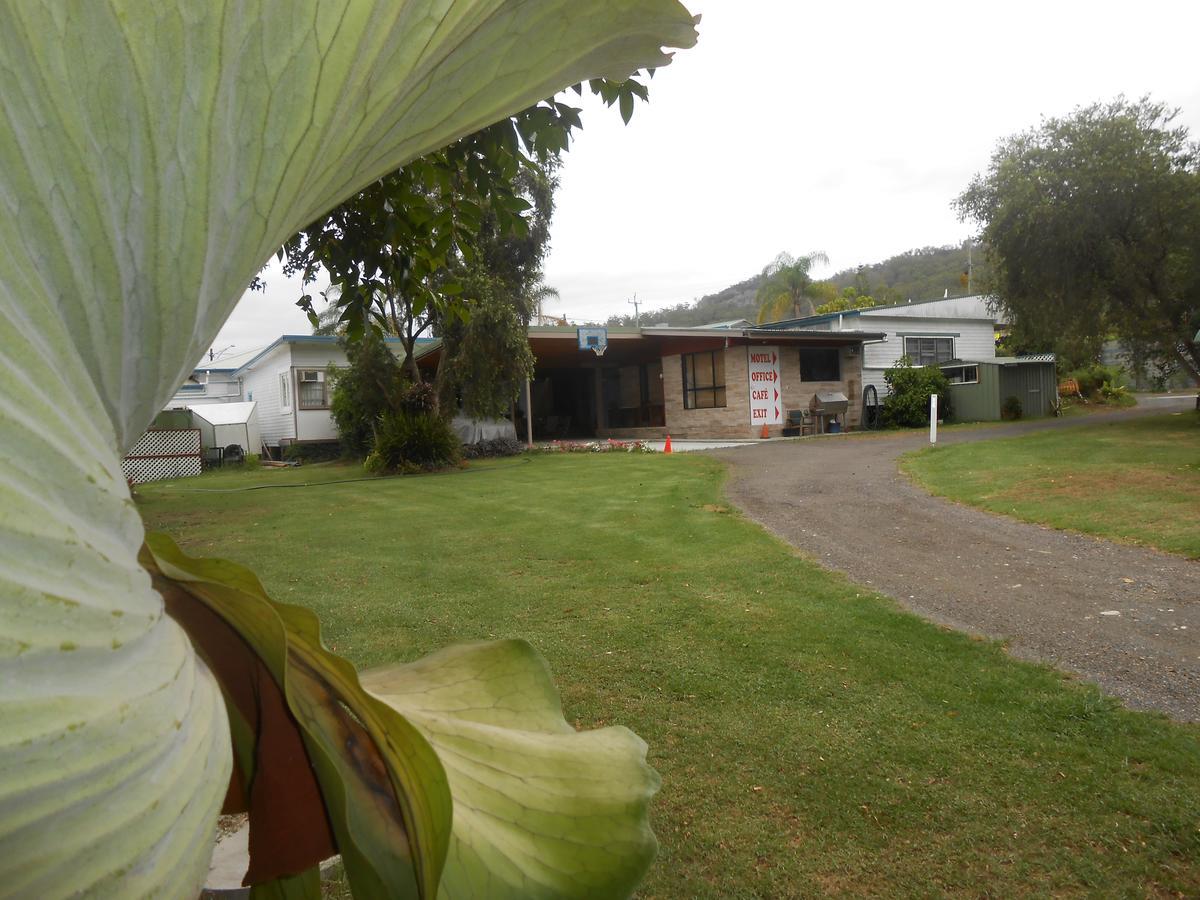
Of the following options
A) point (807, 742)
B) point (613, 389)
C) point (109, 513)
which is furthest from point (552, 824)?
point (613, 389)

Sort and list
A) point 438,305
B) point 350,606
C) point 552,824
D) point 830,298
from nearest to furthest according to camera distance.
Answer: point 552,824
point 438,305
point 350,606
point 830,298

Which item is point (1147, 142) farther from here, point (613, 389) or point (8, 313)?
point (8, 313)

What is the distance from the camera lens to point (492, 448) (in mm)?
22562

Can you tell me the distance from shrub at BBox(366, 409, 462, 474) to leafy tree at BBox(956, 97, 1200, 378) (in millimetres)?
16327

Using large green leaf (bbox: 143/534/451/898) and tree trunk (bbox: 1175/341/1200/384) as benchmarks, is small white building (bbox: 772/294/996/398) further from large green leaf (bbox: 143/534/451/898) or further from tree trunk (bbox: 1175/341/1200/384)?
large green leaf (bbox: 143/534/451/898)

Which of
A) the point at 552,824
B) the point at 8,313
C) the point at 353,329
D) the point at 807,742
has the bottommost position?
the point at 807,742

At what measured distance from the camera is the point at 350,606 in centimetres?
645

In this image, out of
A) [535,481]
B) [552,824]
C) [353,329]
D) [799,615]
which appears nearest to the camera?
[552,824]

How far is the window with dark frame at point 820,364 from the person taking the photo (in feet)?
83.6

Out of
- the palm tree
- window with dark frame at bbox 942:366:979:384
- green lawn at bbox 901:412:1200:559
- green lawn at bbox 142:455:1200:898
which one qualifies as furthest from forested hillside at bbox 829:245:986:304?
green lawn at bbox 142:455:1200:898

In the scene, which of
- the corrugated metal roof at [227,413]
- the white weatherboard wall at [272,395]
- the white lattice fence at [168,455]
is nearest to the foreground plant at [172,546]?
the white lattice fence at [168,455]

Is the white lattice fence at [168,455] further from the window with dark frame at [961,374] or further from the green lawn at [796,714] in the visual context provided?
the window with dark frame at [961,374]

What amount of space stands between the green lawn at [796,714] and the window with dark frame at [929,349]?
25432 mm

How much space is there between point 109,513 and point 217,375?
40.4 meters
